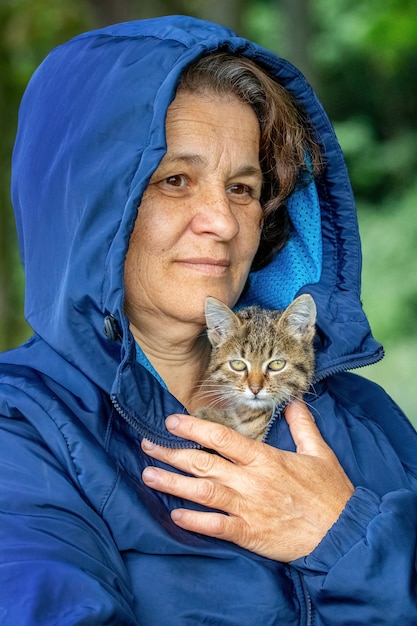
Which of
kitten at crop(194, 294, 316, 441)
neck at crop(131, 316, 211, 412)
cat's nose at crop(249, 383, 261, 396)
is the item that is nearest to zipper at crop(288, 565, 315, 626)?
kitten at crop(194, 294, 316, 441)

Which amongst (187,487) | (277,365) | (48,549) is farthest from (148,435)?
(277,365)

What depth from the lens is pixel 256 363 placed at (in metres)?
3.03

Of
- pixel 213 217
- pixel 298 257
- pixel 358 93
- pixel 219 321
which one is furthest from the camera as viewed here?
pixel 358 93

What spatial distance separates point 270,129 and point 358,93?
1308 cm

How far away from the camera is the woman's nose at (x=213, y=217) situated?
2.27 metres

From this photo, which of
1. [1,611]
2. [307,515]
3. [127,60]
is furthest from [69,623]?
[127,60]

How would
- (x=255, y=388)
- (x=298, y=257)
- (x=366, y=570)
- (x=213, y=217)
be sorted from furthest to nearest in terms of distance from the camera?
(x=255, y=388)
(x=298, y=257)
(x=213, y=217)
(x=366, y=570)

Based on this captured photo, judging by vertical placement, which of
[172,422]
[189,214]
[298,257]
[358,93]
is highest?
[358,93]

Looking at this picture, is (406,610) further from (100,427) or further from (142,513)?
(100,427)

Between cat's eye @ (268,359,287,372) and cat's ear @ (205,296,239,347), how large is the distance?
9.8 inches

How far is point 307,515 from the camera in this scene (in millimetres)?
2094

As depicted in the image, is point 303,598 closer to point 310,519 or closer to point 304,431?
point 310,519

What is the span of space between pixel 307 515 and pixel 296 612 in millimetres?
222

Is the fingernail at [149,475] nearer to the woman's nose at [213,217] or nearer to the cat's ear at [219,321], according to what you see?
the cat's ear at [219,321]
